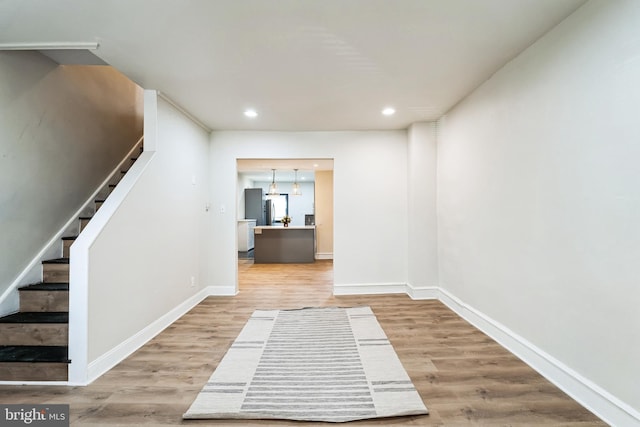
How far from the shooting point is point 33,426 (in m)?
1.63

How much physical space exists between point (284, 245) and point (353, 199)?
331 cm

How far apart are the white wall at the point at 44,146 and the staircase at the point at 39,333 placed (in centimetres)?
24

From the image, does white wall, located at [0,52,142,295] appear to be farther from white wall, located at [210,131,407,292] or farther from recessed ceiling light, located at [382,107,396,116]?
recessed ceiling light, located at [382,107,396,116]

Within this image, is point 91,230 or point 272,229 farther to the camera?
point 272,229

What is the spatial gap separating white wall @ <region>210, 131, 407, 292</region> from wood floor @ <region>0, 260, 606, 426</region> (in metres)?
0.92

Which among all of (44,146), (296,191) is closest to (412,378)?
(44,146)

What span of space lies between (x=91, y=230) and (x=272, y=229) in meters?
4.93

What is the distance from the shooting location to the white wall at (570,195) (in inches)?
60.0

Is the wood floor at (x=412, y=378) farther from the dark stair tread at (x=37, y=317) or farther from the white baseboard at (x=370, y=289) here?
the white baseboard at (x=370, y=289)

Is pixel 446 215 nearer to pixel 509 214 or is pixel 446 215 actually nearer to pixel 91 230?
pixel 509 214

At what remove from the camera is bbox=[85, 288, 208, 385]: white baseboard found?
82.1 inches

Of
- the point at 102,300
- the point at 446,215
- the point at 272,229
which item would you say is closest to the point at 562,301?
the point at 446,215

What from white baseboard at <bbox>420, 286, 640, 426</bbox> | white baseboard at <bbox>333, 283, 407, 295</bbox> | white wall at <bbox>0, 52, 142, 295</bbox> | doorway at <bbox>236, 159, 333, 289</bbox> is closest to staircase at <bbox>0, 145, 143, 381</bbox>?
white wall at <bbox>0, 52, 142, 295</bbox>

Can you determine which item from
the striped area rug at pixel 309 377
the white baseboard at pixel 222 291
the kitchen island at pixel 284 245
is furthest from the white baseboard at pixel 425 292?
the kitchen island at pixel 284 245
